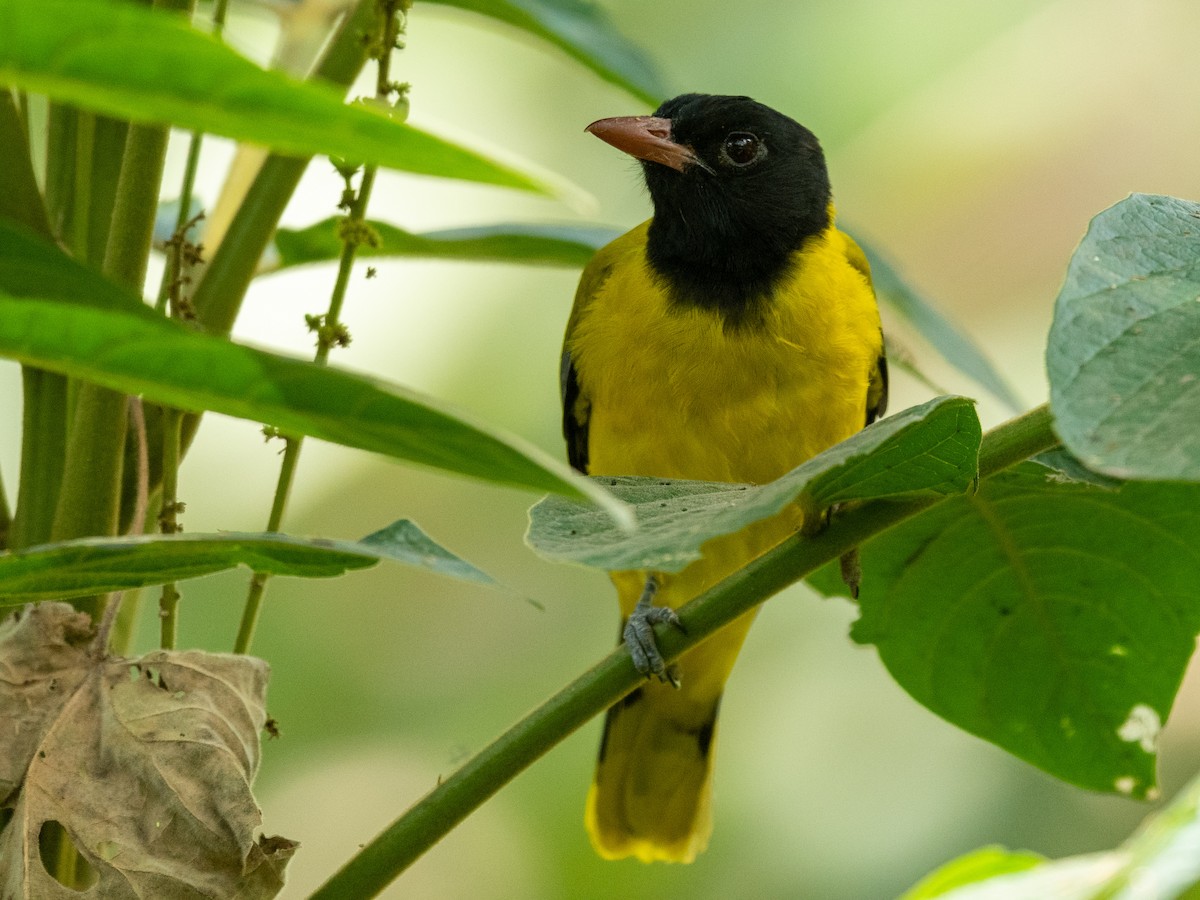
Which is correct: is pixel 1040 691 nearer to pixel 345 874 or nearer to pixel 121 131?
pixel 345 874

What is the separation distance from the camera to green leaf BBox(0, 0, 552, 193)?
0.62 metres

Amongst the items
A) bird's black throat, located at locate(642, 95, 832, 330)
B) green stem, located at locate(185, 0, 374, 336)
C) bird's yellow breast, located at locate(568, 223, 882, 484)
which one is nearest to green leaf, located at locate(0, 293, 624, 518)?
green stem, located at locate(185, 0, 374, 336)

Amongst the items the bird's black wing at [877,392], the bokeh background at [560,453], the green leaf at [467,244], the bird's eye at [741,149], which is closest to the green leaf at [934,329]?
the green leaf at [467,244]

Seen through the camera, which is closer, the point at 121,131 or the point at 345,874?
the point at 345,874

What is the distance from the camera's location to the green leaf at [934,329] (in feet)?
6.28

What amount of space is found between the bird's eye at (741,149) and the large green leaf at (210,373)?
2.25 meters

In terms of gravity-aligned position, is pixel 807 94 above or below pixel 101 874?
above

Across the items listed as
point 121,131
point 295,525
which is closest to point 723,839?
point 295,525

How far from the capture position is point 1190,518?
1366 mm

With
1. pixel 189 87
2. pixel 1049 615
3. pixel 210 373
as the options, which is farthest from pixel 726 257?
pixel 189 87

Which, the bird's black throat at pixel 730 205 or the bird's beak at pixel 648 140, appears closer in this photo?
the bird's black throat at pixel 730 205

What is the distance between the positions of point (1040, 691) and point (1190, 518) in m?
0.33

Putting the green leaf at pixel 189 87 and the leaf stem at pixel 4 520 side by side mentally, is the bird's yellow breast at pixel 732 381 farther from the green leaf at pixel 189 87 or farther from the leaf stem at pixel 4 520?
the green leaf at pixel 189 87

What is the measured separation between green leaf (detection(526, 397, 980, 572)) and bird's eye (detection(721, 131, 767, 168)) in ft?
6.29
